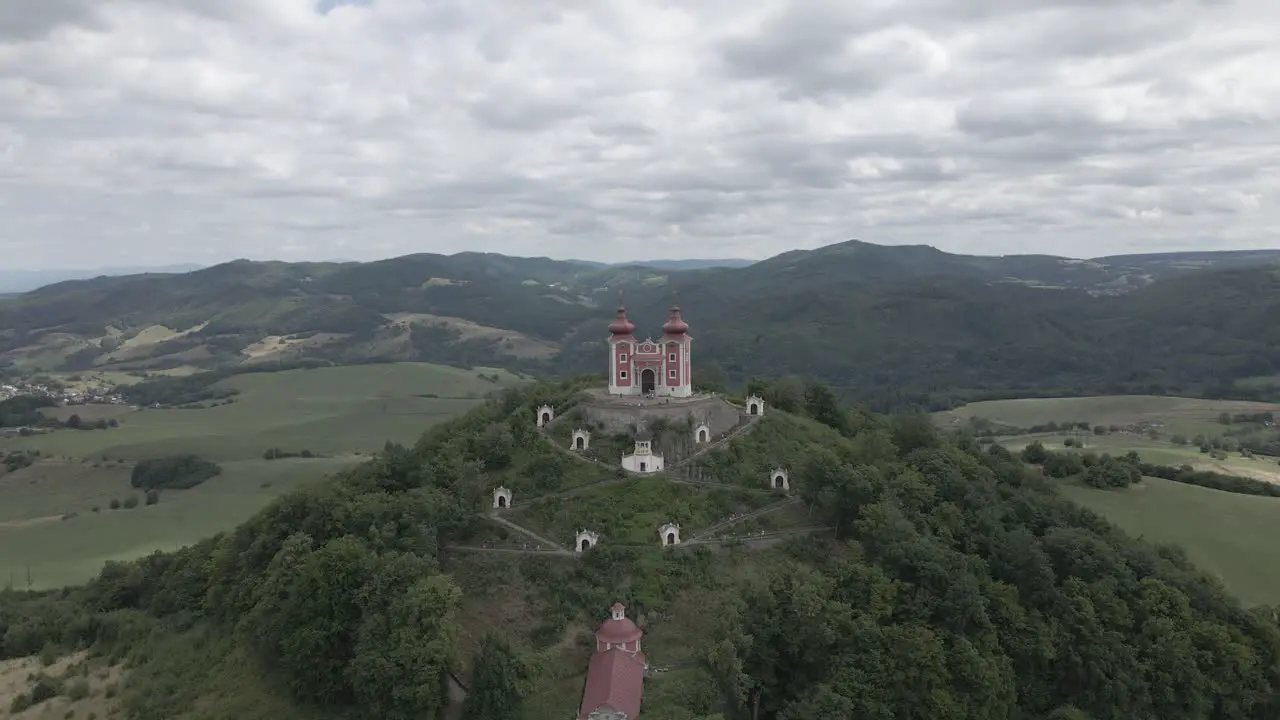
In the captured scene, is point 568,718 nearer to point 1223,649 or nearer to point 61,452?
point 1223,649

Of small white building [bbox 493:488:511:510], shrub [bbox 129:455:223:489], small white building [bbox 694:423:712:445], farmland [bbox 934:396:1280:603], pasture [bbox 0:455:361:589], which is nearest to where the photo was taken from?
small white building [bbox 493:488:511:510]

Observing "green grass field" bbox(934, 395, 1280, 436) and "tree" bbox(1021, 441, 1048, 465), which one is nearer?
"tree" bbox(1021, 441, 1048, 465)

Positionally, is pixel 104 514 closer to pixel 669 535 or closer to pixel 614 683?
pixel 669 535

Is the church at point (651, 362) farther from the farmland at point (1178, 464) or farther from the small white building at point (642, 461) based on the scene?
the farmland at point (1178, 464)

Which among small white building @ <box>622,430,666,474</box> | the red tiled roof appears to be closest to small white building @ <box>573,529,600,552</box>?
small white building @ <box>622,430,666,474</box>

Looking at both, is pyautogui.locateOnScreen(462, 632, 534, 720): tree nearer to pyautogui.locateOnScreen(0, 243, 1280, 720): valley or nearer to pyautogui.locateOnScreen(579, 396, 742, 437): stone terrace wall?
pyautogui.locateOnScreen(0, 243, 1280, 720): valley

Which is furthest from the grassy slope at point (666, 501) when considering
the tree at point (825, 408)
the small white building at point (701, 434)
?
the tree at point (825, 408)
